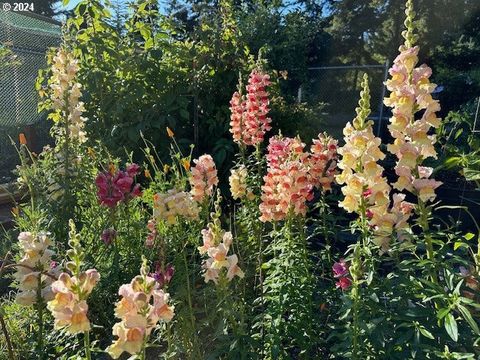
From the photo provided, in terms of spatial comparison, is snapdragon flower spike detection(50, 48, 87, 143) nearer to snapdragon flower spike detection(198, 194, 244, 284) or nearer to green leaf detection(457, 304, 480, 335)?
snapdragon flower spike detection(198, 194, 244, 284)

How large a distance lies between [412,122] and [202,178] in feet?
3.35

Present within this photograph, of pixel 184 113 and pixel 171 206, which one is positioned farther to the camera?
pixel 184 113

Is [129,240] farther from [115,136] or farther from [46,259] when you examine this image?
[115,136]

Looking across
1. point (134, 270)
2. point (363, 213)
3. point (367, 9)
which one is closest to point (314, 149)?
point (363, 213)

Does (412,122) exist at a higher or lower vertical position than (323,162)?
higher

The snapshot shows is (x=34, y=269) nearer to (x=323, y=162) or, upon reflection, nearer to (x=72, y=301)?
(x=72, y=301)

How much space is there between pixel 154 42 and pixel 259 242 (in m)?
2.55

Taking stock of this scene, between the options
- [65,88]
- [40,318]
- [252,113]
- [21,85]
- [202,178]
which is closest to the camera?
[40,318]

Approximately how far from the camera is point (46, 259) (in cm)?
173

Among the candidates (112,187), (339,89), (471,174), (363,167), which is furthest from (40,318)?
(339,89)

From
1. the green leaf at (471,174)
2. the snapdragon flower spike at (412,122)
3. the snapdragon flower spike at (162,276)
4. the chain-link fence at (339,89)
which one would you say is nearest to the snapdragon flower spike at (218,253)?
the snapdragon flower spike at (162,276)

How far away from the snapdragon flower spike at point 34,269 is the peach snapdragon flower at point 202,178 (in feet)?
2.51

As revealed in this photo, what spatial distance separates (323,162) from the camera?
2.33 metres

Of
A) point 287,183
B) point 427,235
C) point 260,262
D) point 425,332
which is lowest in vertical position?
point 260,262
